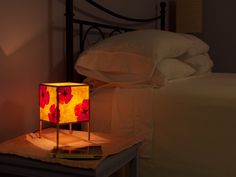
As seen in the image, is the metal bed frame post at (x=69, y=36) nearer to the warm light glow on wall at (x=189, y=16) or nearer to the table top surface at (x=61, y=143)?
the table top surface at (x=61, y=143)

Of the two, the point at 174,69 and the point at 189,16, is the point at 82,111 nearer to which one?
the point at 174,69

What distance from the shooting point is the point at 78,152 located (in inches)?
54.2

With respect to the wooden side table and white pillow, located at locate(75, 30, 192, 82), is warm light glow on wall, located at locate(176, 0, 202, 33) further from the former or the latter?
the wooden side table

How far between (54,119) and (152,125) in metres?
0.49

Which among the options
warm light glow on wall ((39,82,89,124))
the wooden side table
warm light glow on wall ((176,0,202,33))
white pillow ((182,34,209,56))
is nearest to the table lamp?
warm light glow on wall ((39,82,89,124))

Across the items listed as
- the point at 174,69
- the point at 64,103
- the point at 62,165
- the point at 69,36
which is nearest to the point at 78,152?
the point at 62,165

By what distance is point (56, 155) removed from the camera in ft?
4.42

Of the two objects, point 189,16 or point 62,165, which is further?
point 189,16

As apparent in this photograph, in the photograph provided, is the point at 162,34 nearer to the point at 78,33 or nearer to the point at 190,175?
the point at 78,33

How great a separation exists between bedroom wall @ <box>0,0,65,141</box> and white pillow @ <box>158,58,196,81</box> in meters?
0.53

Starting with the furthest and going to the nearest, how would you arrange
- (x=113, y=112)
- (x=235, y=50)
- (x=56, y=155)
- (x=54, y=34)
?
(x=235, y=50)
(x=54, y=34)
(x=113, y=112)
(x=56, y=155)

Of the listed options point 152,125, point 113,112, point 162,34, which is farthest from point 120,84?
point 162,34

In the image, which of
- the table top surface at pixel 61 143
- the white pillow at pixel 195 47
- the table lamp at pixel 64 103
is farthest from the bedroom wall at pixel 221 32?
the table lamp at pixel 64 103

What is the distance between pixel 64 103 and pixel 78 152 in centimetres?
20
